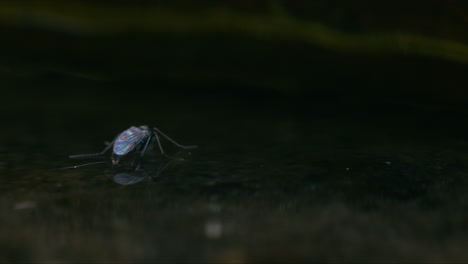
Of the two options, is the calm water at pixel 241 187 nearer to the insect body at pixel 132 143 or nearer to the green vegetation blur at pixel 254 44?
the insect body at pixel 132 143

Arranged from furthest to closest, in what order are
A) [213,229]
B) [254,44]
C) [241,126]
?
Answer: [254,44]
[241,126]
[213,229]

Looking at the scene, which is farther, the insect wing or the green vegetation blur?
the green vegetation blur

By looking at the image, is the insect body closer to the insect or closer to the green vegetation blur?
the insect

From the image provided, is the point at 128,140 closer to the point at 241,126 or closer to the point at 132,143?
the point at 132,143

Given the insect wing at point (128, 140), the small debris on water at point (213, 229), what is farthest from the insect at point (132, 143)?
the small debris on water at point (213, 229)

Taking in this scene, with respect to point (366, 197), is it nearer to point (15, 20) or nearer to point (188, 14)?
point (188, 14)

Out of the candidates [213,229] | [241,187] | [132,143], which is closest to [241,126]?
[132,143]

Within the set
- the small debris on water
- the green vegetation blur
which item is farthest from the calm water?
the green vegetation blur
